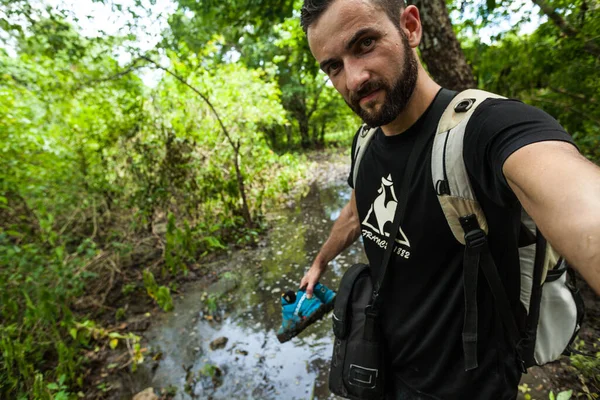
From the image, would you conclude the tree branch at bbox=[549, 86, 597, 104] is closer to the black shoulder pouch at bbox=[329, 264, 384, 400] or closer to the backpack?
the backpack

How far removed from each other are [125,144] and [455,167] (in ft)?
18.0

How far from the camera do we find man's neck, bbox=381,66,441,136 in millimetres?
1215

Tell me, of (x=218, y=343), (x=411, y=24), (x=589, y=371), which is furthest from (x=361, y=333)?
(x=218, y=343)

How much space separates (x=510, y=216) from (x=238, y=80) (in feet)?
25.0

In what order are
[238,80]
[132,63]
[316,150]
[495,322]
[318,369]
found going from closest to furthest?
[495,322], [318,369], [132,63], [238,80], [316,150]

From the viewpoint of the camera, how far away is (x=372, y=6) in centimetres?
119

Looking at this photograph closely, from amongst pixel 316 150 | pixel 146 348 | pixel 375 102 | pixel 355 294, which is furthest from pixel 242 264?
pixel 316 150

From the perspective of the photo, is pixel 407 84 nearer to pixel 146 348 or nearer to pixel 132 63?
pixel 146 348

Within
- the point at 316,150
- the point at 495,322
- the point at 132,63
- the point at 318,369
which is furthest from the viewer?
the point at 316,150

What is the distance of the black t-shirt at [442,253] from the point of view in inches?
34.6

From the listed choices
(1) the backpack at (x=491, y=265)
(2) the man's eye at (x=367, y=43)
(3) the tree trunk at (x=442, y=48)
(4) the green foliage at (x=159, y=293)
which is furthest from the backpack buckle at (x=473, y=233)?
(4) the green foliage at (x=159, y=293)

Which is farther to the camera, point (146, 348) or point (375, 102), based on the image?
point (146, 348)

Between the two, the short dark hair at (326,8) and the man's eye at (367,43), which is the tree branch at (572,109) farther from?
the man's eye at (367,43)

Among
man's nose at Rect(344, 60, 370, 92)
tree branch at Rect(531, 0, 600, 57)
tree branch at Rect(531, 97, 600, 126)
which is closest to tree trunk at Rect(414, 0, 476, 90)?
tree branch at Rect(531, 97, 600, 126)
